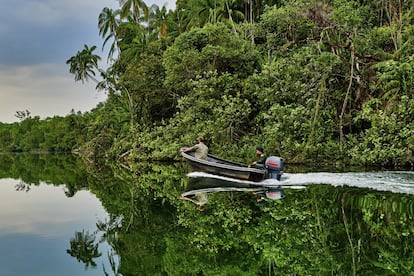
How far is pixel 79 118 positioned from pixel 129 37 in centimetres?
2792

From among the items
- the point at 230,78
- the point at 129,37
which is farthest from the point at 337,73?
the point at 129,37

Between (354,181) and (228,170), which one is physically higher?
(228,170)

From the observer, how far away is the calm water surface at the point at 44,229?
5.48 m

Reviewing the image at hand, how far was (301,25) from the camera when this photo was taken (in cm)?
2289

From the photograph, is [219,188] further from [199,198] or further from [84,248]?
[84,248]

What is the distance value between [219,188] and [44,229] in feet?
17.4

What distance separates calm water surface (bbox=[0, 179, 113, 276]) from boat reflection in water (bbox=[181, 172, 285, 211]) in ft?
7.30

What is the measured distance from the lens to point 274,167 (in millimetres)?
11914

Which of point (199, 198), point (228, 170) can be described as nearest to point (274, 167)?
point (228, 170)

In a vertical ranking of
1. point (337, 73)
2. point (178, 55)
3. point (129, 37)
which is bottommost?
point (337, 73)

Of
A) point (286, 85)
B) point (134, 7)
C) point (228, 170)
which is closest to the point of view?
point (228, 170)

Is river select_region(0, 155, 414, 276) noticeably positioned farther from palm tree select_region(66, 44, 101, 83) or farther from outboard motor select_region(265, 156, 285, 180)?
palm tree select_region(66, 44, 101, 83)

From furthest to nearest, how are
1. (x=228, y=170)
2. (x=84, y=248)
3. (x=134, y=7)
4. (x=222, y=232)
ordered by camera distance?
1. (x=134, y=7)
2. (x=228, y=170)
3. (x=222, y=232)
4. (x=84, y=248)

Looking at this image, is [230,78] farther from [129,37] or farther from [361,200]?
[129,37]
